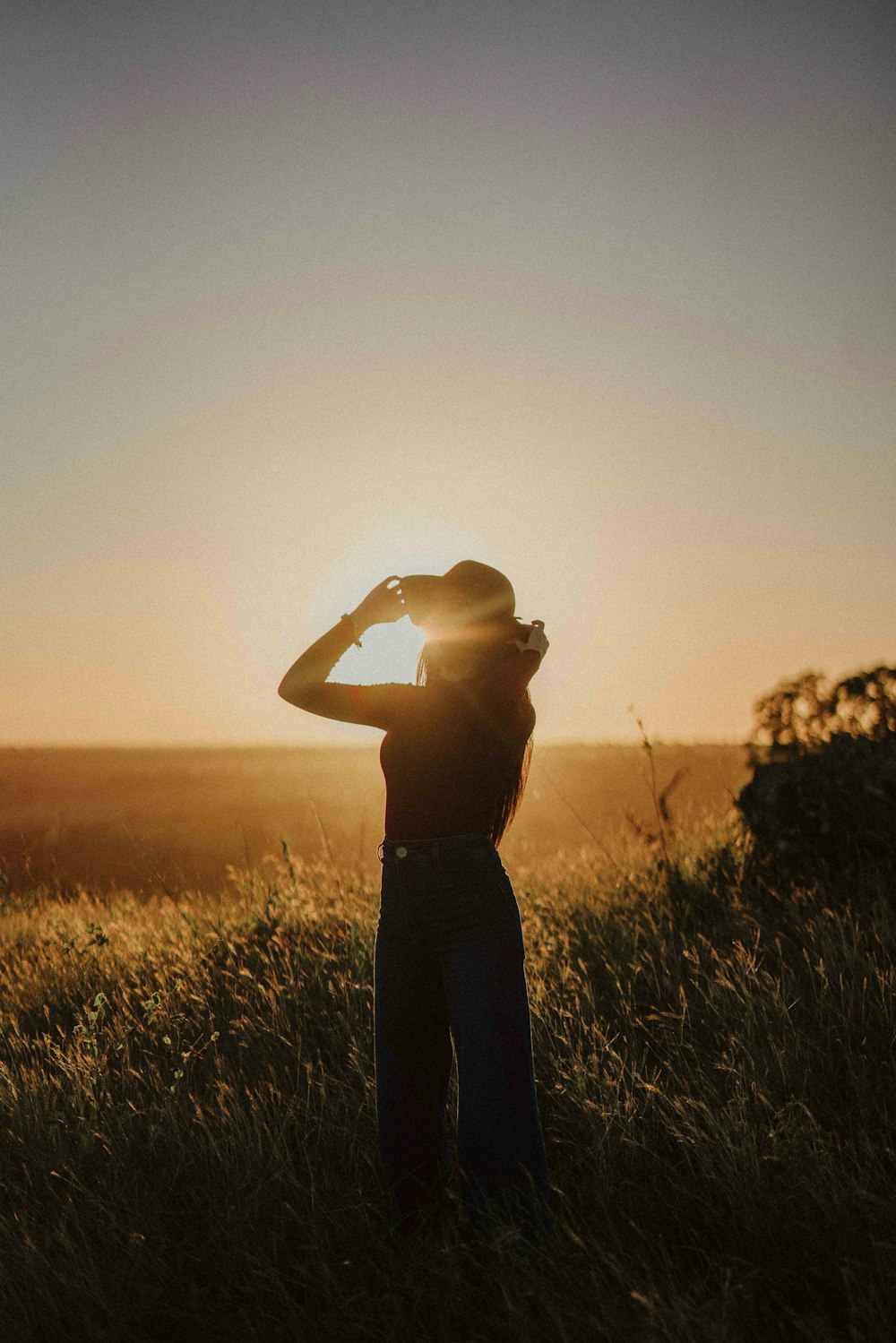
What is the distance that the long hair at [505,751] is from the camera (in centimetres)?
234

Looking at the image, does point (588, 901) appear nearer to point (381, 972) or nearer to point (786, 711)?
point (786, 711)

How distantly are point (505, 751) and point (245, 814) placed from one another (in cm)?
2106

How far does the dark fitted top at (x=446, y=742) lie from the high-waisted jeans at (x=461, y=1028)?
0.25 feet

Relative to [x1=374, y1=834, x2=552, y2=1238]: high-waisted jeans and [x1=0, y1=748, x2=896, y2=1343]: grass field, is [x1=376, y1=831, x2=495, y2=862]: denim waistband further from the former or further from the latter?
[x1=0, y1=748, x2=896, y2=1343]: grass field

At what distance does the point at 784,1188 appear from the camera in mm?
2385

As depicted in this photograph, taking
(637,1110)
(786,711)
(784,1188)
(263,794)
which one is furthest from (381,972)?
(263,794)

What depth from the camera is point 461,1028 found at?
7.12 ft

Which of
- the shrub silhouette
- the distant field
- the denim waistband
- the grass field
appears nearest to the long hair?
the denim waistband

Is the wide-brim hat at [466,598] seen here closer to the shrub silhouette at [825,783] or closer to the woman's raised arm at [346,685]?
the woman's raised arm at [346,685]

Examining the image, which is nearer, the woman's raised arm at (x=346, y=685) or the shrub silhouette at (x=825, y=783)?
the woman's raised arm at (x=346, y=685)

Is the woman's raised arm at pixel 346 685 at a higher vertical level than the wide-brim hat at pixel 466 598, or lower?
lower

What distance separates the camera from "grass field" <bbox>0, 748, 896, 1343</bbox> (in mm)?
2082

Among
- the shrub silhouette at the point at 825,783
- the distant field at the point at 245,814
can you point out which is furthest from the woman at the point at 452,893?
the shrub silhouette at the point at 825,783

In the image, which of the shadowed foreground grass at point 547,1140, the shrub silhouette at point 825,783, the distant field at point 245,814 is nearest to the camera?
the shadowed foreground grass at point 547,1140
